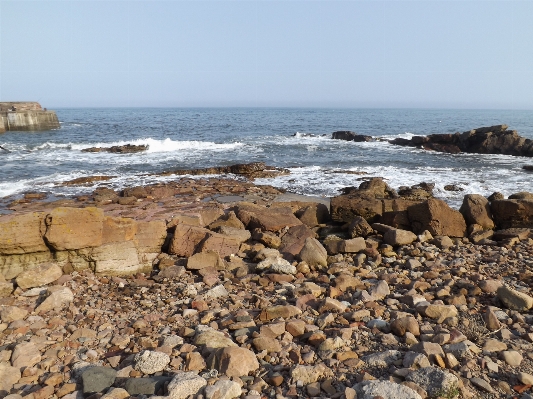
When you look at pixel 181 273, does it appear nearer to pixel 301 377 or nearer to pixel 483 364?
pixel 301 377

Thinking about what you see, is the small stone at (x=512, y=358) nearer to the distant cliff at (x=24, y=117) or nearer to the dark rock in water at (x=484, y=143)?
the dark rock in water at (x=484, y=143)

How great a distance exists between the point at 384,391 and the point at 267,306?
2.10 meters

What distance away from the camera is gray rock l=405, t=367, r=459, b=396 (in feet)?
11.2

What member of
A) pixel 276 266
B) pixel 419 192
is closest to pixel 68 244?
pixel 276 266

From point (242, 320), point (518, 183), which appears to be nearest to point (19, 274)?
point (242, 320)

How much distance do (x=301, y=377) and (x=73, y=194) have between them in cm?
1409

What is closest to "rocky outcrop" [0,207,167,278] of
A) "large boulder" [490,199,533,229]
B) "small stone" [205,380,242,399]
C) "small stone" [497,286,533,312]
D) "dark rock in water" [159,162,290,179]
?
"small stone" [205,380,242,399]

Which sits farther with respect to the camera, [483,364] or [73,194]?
[73,194]

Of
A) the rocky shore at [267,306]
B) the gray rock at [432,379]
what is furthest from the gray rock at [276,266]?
the gray rock at [432,379]

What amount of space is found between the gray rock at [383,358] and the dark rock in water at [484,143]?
30.3 meters

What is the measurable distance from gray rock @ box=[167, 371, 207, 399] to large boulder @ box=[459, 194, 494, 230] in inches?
301

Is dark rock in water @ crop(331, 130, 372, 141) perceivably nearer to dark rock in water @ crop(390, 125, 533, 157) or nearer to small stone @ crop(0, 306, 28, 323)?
dark rock in water @ crop(390, 125, 533, 157)

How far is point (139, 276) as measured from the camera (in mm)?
6762

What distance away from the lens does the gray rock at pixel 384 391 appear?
3.29 m
